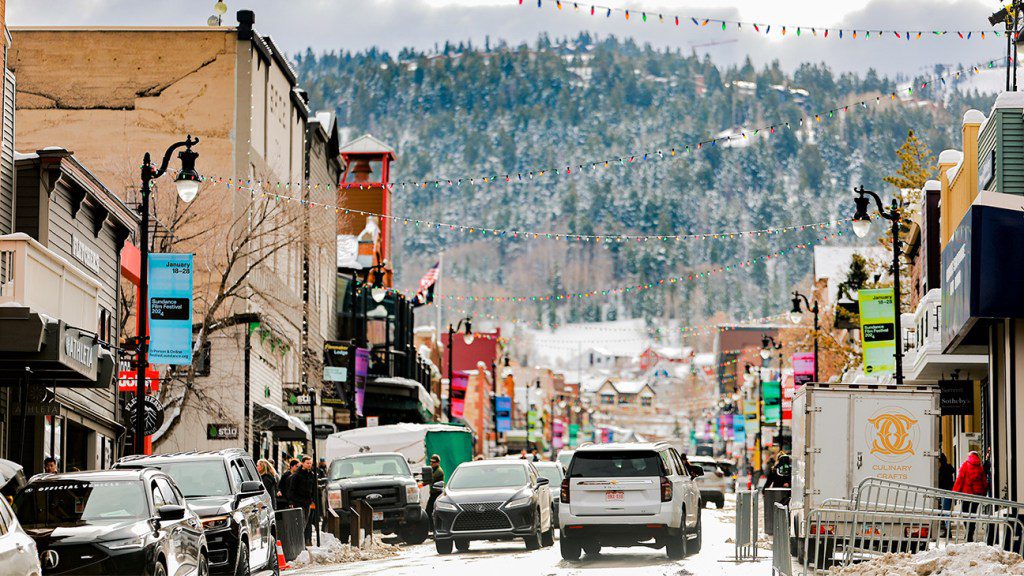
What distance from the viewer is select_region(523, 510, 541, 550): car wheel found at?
1142 inches

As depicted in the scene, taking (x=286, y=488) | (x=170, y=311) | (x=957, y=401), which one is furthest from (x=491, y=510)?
(x=957, y=401)

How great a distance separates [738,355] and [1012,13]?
152 meters

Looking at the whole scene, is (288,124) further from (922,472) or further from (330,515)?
(922,472)

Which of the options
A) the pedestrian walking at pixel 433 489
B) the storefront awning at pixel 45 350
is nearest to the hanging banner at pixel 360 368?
the pedestrian walking at pixel 433 489

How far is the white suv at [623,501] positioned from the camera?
25.6 m

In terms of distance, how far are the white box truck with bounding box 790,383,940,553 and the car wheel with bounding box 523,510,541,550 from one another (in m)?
7.38

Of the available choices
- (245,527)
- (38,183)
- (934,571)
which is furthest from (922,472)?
(38,183)

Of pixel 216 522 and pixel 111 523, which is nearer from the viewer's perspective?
pixel 111 523

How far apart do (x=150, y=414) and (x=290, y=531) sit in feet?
41.0

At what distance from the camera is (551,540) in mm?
31344

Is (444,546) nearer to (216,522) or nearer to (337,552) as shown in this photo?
(337,552)

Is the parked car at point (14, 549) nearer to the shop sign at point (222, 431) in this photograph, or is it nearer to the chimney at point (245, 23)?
the shop sign at point (222, 431)

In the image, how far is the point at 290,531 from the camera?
2527 centimetres

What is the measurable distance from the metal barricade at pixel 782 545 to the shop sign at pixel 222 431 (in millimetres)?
24458
